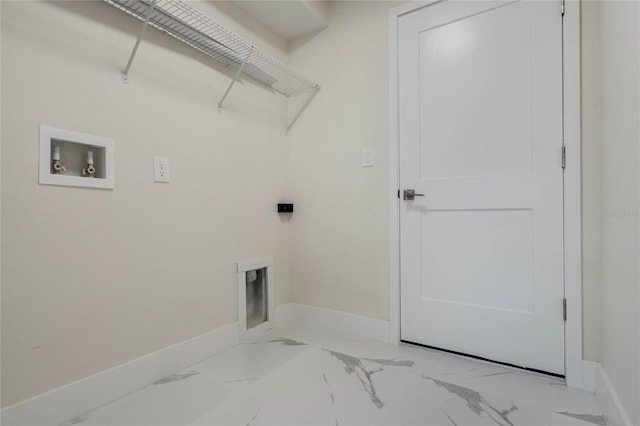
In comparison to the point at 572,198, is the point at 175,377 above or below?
below

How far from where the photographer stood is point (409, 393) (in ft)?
4.44

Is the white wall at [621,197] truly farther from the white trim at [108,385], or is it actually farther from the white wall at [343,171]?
the white trim at [108,385]

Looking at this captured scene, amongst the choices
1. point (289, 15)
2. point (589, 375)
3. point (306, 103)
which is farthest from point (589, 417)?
point (289, 15)

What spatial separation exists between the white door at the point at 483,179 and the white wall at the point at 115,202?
1.09m

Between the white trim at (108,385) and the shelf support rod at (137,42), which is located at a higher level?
the shelf support rod at (137,42)

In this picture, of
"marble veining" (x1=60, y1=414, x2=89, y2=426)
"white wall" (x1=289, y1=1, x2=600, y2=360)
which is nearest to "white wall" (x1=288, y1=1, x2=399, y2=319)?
"white wall" (x1=289, y1=1, x2=600, y2=360)

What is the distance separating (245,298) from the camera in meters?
1.99

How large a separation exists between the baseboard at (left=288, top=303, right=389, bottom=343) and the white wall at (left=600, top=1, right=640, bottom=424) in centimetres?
106

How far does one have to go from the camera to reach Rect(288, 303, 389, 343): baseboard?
196cm

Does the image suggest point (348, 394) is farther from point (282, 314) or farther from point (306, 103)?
point (306, 103)

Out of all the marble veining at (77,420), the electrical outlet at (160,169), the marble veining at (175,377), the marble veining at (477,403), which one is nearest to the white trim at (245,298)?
the marble veining at (175,377)

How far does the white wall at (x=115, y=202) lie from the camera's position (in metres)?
1.10

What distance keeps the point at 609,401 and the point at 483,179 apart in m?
1.04

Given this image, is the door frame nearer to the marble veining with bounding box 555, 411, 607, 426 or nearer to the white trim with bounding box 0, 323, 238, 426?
the marble veining with bounding box 555, 411, 607, 426
